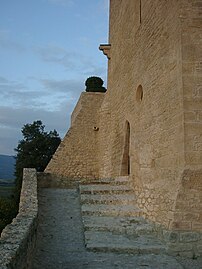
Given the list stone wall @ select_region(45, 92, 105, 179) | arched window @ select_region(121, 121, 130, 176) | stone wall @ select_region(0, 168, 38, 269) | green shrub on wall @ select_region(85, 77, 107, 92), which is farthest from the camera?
green shrub on wall @ select_region(85, 77, 107, 92)

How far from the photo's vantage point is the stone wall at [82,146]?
1361cm

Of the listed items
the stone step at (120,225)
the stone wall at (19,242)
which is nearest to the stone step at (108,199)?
the stone step at (120,225)

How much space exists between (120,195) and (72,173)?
5.77 m

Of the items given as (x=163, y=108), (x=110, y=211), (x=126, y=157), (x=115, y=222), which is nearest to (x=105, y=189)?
(x=110, y=211)

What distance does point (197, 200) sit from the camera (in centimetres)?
533

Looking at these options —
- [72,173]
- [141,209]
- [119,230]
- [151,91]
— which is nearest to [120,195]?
[141,209]

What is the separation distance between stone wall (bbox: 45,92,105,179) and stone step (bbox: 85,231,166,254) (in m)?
7.68

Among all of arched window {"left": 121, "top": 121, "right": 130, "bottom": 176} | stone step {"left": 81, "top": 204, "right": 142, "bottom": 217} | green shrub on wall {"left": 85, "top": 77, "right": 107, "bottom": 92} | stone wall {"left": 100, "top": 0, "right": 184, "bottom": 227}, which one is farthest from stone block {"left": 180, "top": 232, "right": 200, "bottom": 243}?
green shrub on wall {"left": 85, "top": 77, "right": 107, "bottom": 92}

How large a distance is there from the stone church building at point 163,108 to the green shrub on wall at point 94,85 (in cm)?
563

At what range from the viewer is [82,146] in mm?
14117

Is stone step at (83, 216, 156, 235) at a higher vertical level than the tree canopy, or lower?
lower

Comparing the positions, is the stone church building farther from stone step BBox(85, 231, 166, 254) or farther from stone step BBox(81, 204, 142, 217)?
stone step BBox(85, 231, 166, 254)

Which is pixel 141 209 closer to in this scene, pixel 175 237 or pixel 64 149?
pixel 175 237

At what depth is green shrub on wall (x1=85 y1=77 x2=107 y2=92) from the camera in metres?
16.7
